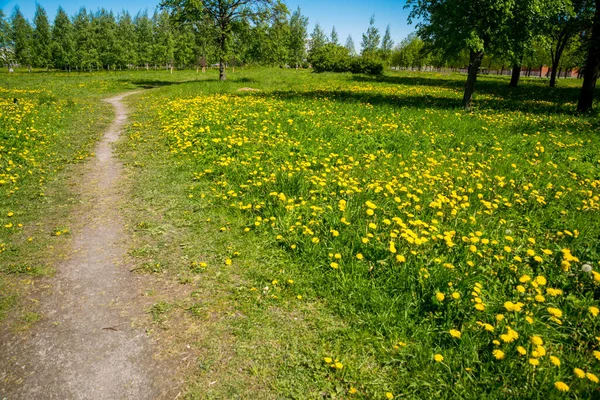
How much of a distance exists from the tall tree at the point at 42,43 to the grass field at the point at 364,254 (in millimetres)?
77384

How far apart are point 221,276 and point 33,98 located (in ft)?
70.7

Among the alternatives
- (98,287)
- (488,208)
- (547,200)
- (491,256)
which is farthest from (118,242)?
(547,200)

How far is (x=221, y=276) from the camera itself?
4602mm

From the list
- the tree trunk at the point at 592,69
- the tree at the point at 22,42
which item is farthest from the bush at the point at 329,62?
the tree at the point at 22,42

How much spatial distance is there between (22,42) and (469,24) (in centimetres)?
8841

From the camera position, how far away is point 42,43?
71.2 meters

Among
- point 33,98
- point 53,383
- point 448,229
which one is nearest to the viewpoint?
point 53,383

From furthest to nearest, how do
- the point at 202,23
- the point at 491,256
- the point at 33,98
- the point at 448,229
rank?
1. the point at 202,23
2. the point at 33,98
3. the point at 448,229
4. the point at 491,256

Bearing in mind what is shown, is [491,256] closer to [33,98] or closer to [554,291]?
[554,291]

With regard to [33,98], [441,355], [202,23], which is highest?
[202,23]

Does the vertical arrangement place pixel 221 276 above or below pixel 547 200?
below

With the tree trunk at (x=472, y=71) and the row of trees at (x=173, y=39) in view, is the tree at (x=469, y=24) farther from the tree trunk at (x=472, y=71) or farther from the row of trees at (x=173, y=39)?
the row of trees at (x=173, y=39)

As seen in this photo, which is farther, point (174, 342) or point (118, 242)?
point (118, 242)

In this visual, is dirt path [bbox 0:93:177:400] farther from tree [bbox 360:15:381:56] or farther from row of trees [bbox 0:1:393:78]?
tree [bbox 360:15:381:56]
